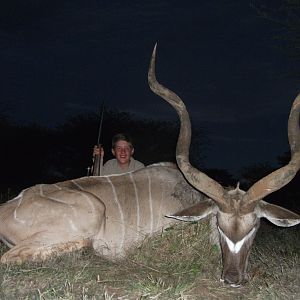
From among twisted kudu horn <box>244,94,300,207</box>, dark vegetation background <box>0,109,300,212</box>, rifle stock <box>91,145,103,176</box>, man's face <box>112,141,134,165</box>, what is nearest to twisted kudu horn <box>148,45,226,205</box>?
twisted kudu horn <box>244,94,300,207</box>

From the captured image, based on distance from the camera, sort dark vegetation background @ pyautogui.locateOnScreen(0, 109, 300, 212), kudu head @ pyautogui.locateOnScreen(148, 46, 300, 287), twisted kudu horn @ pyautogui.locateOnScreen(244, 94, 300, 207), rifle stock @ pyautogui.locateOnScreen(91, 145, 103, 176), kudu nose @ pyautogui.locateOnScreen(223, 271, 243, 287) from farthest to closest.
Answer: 1. dark vegetation background @ pyautogui.locateOnScreen(0, 109, 300, 212)
2. rifle stock @ pyautogui.locateOnScreen(91, 145, 103, 176)
3. twisted kudu horn @ pyautogui.locateOnScreen(244, 94, 300, 207)
4. kudu head @ pyautogui.locateOnScreen(148, 46, 300, 287)
5. kudu nose @ pyautogui.locateOnScreen(223, 271, 243, 287)

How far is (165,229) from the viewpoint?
12.0 feet

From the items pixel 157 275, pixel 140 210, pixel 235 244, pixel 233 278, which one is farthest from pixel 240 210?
pixel 140 210

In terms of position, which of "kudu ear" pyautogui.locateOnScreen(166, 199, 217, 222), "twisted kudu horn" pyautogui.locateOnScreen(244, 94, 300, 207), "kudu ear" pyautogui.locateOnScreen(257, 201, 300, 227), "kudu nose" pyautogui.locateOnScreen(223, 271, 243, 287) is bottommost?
"kudu nose" pyautogui.locateOnScreen(223, 271, 243, 287)

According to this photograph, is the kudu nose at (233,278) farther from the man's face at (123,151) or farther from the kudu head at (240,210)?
the man's face at (123,151)

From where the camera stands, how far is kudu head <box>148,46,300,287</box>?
3.05 m

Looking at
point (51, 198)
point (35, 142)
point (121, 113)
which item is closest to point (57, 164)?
point (35, 142)

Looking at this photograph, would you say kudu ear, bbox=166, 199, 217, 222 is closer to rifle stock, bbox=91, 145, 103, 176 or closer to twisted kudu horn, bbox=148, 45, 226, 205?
twisted kudu horn, bbox=148, 45, 226, 205

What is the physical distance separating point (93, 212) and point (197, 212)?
2.09 ft

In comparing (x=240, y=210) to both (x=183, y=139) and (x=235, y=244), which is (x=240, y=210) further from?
(x=183, y=139)

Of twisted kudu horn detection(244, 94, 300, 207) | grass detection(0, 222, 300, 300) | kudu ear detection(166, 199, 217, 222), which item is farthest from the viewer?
kudu ear detection(166, 199, 217, 222)

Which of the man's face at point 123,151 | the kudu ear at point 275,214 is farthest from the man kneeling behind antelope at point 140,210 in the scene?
the man's face at point 123,151

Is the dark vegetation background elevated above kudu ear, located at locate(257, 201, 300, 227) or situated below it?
below

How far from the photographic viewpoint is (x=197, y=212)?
335 centimetres
